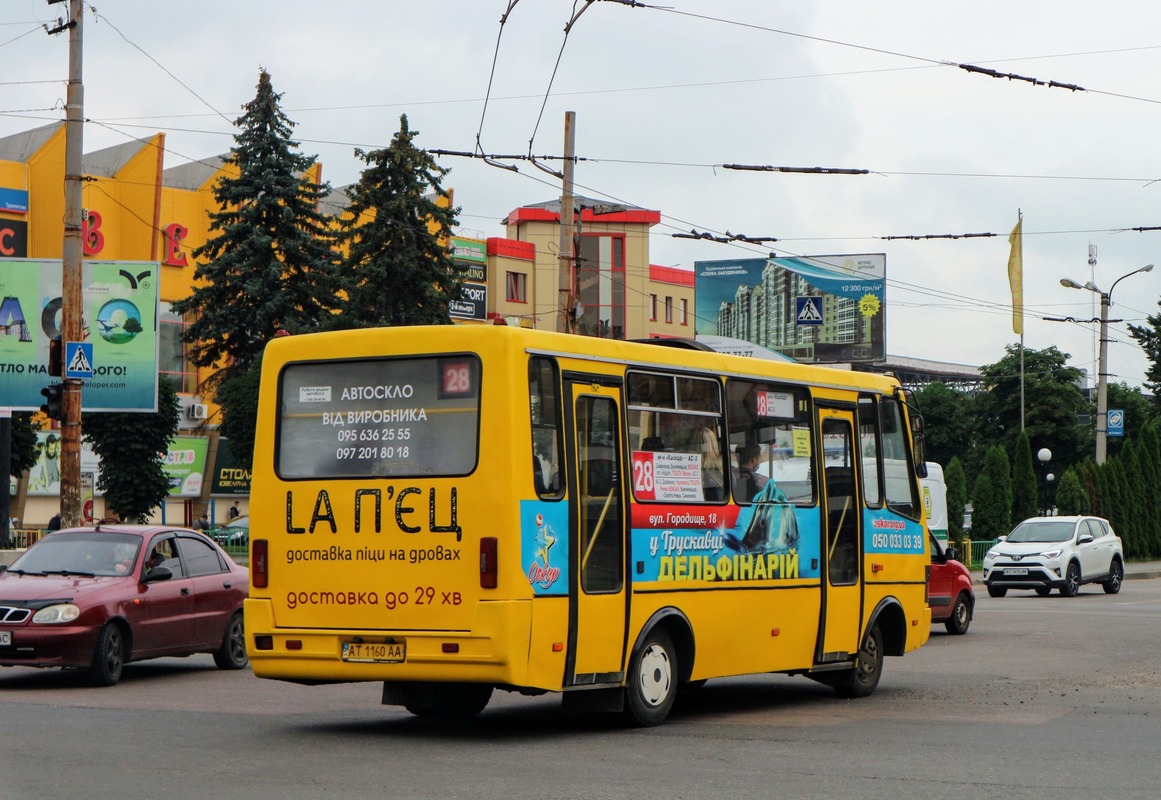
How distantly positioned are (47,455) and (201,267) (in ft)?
47.4

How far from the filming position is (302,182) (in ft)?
185

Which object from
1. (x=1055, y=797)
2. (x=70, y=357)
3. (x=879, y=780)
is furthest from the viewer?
(x=70, y=357)

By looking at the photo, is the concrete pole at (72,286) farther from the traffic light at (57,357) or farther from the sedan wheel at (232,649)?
the sedan wheel at (232,649)

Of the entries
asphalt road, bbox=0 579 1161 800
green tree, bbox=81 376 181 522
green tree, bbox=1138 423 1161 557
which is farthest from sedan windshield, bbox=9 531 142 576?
green tree, bbox=1138 423 1161 557

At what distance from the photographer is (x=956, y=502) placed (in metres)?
51.2

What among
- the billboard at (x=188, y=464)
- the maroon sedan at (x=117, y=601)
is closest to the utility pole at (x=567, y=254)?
the maroon sedan at (x=117, y=601)

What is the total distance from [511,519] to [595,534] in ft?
3.13

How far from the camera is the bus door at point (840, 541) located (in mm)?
14391

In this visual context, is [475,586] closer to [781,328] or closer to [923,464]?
[923,464]

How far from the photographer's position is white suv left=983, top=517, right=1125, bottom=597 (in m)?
35.5

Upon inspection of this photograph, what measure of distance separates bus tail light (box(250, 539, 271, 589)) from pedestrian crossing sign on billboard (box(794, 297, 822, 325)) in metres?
53.2

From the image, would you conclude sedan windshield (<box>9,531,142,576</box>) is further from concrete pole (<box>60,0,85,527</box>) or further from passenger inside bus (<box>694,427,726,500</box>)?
passenger inside bus (<box>694,427,726,500</box>)

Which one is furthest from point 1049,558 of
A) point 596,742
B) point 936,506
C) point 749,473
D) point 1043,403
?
point 1043,403

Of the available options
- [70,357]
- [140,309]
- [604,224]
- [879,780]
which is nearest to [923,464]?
[879,780]
